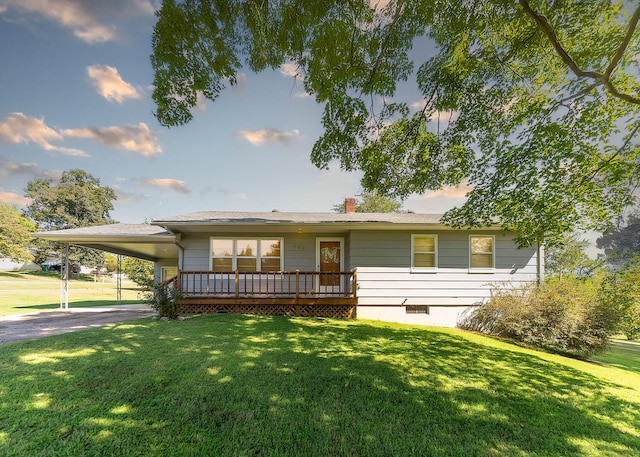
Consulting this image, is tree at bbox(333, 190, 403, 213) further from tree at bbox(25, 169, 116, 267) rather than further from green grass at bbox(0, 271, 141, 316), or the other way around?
tree at bbox(25, 169, 116, 267)

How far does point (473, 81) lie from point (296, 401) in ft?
21.5

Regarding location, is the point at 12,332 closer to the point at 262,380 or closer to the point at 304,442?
the point at 262,380

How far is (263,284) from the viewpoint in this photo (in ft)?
31.6

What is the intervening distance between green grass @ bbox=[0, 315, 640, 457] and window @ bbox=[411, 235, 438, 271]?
449cm

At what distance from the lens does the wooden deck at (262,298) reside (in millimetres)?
8500

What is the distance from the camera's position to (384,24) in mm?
5141

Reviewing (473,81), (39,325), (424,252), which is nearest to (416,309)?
(424,252)

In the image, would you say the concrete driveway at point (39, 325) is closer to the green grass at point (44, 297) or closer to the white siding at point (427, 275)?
the green grass at point (44, 297)

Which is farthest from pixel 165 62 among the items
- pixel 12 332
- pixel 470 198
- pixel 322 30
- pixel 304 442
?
pixel 12 332

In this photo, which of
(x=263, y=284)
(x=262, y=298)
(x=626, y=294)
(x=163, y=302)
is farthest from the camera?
(x=263, y=284)

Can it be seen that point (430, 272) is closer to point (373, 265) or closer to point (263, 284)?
point (373, 265)

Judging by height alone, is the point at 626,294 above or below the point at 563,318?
above

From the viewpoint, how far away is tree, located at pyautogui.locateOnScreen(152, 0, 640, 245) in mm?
4523

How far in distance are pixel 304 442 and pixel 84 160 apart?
24.5 meters
